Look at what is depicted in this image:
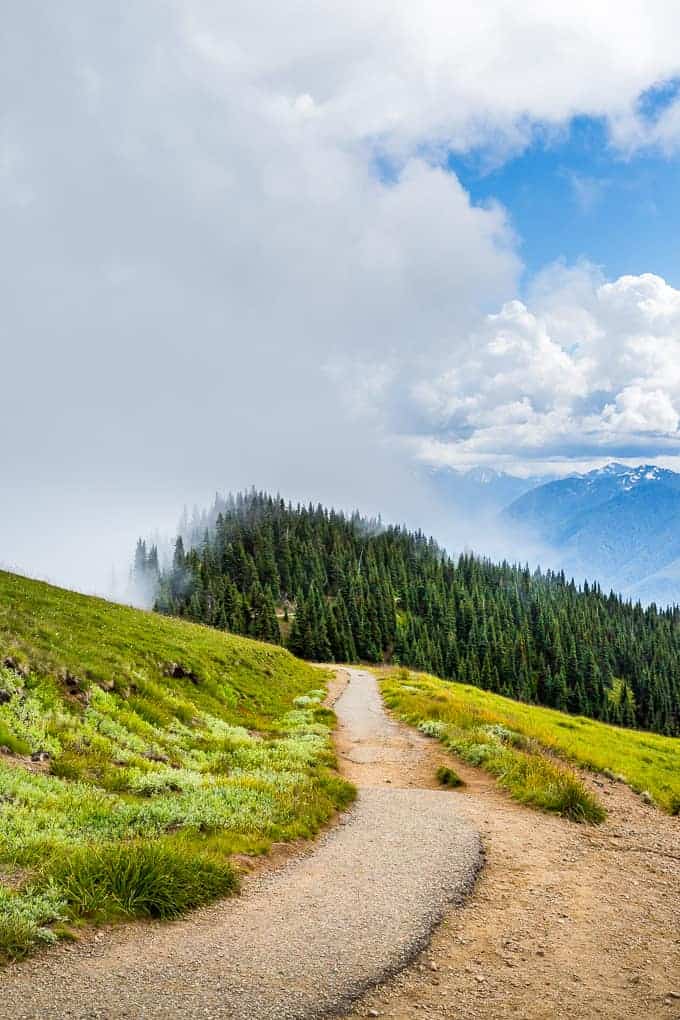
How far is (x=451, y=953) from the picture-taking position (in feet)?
25.8

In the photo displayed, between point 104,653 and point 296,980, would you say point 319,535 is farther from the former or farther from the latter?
point 296,980

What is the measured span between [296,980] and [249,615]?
117550 mm

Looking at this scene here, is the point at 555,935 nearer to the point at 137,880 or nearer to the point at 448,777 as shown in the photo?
the point at 137,880

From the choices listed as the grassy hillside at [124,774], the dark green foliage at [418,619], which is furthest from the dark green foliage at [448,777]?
the dark green foliage at [418,619]

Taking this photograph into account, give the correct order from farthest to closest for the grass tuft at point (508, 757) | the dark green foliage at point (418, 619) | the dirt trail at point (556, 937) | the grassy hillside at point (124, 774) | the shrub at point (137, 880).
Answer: the dark green foliage at point (418, 619)
the grass tuft at point (508, 757)
the grassy hillside at point (124, 774)
the shrub at point (137, 880)
the dirt trail at point (556, 937)

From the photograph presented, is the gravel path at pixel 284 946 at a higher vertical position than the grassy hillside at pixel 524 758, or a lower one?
lower

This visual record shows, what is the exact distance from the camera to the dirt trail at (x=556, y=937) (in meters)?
6.76

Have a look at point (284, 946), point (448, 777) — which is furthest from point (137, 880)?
point (448, 777)

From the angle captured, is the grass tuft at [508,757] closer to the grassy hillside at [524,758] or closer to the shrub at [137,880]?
the grassy hillside at [524,758]

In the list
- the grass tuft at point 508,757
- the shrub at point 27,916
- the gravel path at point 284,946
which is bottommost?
the gravel path at point 284,946

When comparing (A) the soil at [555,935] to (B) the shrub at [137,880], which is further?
(B) the shrub at [137,880]

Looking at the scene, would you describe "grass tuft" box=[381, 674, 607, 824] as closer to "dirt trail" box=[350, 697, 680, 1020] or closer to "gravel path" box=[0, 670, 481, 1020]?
"dirt trail" box=[350, 697, 680, 1020]

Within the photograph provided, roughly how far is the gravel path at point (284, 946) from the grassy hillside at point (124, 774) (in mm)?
639

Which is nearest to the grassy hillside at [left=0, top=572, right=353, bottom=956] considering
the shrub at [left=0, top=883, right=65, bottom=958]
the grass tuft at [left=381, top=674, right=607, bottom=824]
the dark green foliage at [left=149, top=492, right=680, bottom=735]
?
the shrub at [left=0, top=883, right=65, bottom=958]
